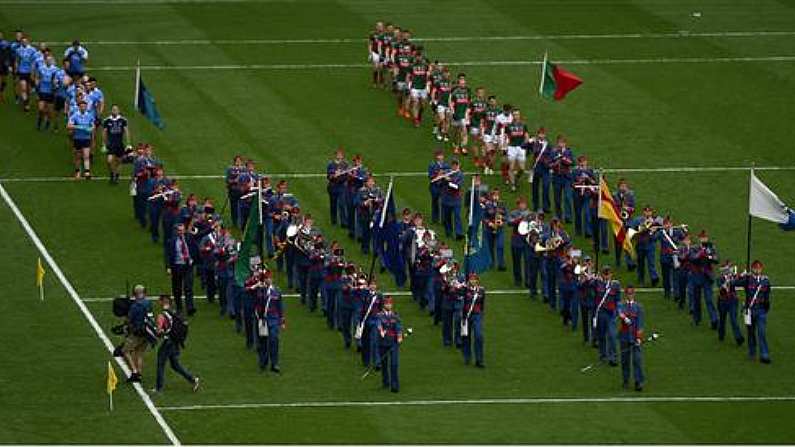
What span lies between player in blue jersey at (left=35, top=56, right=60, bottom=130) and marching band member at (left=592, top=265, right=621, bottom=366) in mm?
18854

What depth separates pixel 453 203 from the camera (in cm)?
5256

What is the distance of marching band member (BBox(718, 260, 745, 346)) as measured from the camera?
45781 mm

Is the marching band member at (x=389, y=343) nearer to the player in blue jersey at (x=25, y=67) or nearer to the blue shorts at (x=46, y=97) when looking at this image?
the blue shorts at (x=46, y=97)

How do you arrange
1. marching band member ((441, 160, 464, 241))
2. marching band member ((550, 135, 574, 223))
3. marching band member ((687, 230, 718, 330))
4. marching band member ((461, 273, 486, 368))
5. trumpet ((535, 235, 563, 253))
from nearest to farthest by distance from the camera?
marching band member ((461, 273, 486, 368)), marching band member ((687, 230, 718, 330)), trumpet ((535, 235, 563, 253)), marching band member ((441, 160, 464, 241)), marching band member ((550, 135, 574, 223))

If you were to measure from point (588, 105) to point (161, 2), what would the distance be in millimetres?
16395

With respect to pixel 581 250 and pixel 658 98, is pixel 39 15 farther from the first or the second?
pixel 581 250

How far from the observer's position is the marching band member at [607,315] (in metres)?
44.7

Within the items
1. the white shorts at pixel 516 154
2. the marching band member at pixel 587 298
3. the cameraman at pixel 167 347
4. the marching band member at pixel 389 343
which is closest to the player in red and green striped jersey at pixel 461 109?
the white shorts at pixel 516 154

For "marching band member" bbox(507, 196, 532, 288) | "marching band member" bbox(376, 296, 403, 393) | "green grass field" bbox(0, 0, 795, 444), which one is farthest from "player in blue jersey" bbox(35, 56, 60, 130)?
"marching band member" bbox(376, 296, 403, 393)

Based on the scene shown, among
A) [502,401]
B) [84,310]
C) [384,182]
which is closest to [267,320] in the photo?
[502,401]

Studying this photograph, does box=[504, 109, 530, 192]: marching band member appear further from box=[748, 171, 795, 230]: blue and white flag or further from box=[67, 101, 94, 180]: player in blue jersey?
box=[748, 171, 795, 230]: blue and white flag

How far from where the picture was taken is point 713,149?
195 feet

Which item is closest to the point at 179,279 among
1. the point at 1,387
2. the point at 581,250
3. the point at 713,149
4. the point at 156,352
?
the point at 156,352

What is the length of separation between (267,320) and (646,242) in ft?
30.0
